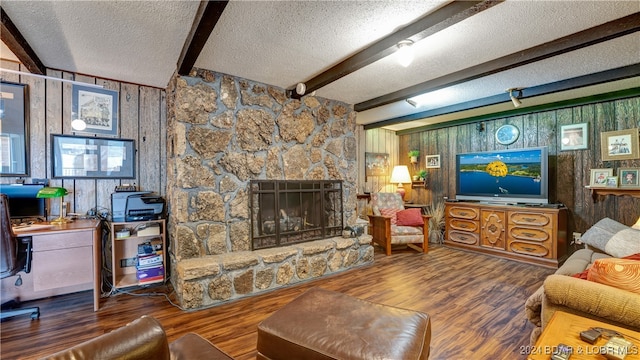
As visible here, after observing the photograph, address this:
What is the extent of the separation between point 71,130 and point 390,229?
405cm

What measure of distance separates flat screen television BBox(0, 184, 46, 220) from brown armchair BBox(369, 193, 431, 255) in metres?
3.98

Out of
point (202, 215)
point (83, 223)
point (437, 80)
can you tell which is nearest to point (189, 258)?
point (202, 215)

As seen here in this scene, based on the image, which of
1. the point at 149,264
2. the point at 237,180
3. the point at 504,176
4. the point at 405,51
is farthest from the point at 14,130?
the point at 504,176

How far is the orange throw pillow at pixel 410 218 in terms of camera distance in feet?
14.1

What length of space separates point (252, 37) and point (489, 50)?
195 cm

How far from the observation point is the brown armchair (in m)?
4.17

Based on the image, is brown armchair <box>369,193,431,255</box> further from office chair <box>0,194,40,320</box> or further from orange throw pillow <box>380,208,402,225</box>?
office chair <box>0,194,40,320</box>

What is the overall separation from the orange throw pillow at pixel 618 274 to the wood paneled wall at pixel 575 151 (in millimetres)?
2989

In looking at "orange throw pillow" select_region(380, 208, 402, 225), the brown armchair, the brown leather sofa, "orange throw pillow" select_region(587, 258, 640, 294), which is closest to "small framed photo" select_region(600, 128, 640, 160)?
the brown armchair

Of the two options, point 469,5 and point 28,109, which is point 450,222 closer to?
point 469,5

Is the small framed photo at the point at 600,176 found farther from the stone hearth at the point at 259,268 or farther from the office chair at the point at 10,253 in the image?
the office chair at the point at 10,253

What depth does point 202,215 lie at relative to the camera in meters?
2.65

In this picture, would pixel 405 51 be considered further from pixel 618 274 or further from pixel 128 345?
pixel 128 345

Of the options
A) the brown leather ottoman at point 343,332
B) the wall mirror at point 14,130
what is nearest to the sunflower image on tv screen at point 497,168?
the brown leather ottoman at point 343,332
